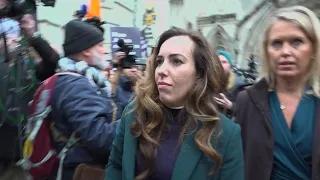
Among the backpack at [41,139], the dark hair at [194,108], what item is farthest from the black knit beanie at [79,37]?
the dark hair at [194,108]

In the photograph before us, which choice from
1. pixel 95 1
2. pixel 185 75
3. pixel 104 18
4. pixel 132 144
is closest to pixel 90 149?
pixel 132 144

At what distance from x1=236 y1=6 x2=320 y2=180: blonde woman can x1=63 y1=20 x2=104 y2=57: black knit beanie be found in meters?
1.35

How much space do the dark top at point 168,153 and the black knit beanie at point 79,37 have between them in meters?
1.31

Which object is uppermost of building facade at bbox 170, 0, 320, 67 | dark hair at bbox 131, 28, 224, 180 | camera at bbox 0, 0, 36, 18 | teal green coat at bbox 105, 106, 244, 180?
camera at bbox 0, 0, 36, 18

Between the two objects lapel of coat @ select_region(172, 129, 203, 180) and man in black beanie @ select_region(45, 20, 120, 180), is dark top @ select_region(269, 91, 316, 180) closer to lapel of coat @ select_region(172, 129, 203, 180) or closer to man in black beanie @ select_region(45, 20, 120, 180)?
lapel of coat @ select_region(172, 129, 203, 180)

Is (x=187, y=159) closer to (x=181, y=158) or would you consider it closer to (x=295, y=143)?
(x=181, y=158)

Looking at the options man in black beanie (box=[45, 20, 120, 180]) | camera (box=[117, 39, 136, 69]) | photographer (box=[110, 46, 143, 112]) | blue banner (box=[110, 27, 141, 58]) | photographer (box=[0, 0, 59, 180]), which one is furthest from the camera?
blue banner (box=[110, 27, 141, 58])

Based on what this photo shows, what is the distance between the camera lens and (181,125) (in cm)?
179

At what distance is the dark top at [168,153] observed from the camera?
173 centimetres

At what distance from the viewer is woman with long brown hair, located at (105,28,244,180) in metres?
1.72

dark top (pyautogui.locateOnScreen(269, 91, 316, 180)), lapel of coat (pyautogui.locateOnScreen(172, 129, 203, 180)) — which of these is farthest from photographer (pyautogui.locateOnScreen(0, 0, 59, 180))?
dark top (pyautogui.locateOnScreen(269, 91, 316, 180))

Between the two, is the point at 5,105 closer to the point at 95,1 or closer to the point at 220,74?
the point at 220,74

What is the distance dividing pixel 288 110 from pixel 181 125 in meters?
0.56

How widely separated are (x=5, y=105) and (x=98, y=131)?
54 centimetres
